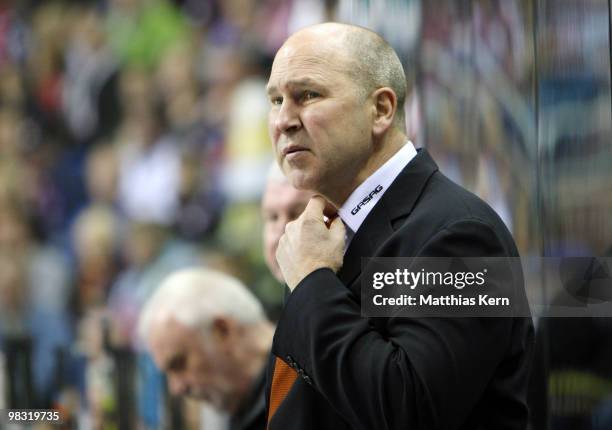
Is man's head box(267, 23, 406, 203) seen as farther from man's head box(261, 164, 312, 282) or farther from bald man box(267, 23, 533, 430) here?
A: man's head box(261, 164, 312, 282)

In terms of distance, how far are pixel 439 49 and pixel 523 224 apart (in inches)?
14.1

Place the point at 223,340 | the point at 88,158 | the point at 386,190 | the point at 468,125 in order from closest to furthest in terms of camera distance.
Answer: the point at 386,190, the point at 468,125, the point at 223,340, the point at 88,158

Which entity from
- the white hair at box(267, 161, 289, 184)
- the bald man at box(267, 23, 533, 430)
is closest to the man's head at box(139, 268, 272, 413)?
the white hair at box(267, 161, 289, 184)

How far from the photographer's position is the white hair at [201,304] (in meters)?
2.16

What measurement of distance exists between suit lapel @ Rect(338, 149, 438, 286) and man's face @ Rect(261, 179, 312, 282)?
0.64m

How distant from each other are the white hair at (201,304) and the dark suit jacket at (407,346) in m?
0.93

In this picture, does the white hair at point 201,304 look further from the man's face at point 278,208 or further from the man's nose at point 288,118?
the man's nose at point 288,118

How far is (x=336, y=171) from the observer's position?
132 cm

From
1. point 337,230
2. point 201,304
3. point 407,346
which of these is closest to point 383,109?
point 337,230

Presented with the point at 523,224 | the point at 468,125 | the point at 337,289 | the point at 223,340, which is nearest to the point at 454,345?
the point at 337,289

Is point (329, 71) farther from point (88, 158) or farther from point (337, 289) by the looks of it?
point (88, 158)

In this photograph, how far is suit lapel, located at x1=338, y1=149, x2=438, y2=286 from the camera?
126 cm

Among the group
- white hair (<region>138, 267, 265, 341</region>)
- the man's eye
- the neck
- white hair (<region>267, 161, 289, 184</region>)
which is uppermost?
the man's eye

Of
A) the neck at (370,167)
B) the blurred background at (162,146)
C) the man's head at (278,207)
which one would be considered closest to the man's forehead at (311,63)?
the neck at (370,167)
